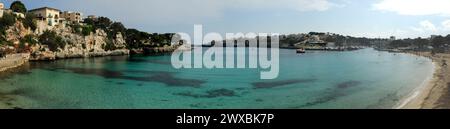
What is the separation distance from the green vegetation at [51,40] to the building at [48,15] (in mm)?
3562

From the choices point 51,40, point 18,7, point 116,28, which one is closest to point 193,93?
point 51,40

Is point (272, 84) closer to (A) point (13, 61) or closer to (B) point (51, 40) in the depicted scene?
(A) point (13, 61)

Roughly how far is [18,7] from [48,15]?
374 centimetres

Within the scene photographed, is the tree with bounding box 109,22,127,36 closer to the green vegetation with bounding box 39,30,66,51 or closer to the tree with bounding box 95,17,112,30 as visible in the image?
the tree with bounding box 95,17,112,30

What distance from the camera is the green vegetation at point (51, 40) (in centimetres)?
4425

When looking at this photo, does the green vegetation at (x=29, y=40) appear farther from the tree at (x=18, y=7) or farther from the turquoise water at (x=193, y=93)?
the turquoise water at (x=193, y=93)

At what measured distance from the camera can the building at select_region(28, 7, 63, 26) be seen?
4968 cm

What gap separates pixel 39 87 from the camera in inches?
803

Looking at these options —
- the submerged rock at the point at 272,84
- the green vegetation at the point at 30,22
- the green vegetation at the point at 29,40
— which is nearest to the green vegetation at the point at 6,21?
the green vegetation at the point at 29,40

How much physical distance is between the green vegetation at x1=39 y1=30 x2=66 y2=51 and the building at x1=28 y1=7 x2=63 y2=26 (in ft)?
11.7

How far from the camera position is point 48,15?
165 feet
